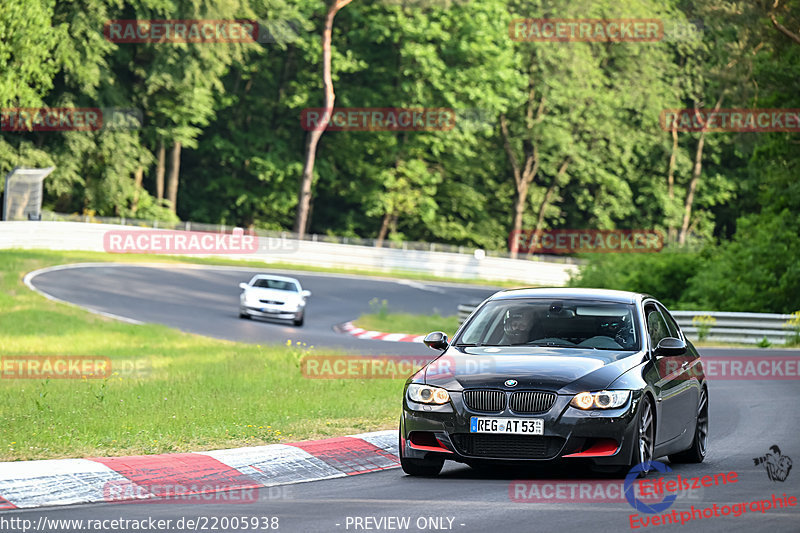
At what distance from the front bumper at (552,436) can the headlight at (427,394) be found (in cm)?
5

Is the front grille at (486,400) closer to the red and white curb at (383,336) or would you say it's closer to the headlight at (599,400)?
the headlight at (599,400)

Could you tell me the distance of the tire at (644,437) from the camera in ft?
31.7

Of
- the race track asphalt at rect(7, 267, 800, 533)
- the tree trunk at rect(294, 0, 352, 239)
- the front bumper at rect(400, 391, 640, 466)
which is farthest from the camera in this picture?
the tree trunk at rect(294, 0, 352, 239)

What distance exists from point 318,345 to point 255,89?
47010mm

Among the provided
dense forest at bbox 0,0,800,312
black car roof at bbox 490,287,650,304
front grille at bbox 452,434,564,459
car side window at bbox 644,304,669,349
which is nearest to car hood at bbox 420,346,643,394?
front grille at bbox 452,434,564,459

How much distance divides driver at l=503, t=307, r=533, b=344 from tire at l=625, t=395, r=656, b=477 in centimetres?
132

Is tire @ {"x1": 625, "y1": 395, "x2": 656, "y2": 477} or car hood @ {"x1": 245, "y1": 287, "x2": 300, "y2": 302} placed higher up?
tire @ {"x1": 625, "y1": 395, "x2": 656, "y2": 477}

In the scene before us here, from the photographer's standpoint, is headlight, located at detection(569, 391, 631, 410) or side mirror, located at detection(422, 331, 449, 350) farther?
side mirror, located at detection(422, 331, 449, 350)

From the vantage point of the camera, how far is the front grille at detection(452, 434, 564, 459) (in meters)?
9.42

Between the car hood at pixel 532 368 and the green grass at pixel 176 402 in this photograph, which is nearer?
the car hood at pixel 532 368

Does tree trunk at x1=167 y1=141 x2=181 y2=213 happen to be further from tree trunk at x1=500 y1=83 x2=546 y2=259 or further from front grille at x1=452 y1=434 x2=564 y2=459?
front grille at x1=452 y1=434 x2=564 y2=459

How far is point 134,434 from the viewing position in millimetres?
11539

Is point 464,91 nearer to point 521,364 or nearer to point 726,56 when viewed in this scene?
point 726,56

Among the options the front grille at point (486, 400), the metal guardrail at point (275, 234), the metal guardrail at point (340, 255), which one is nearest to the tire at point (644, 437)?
the front grille at point (486, 400)
